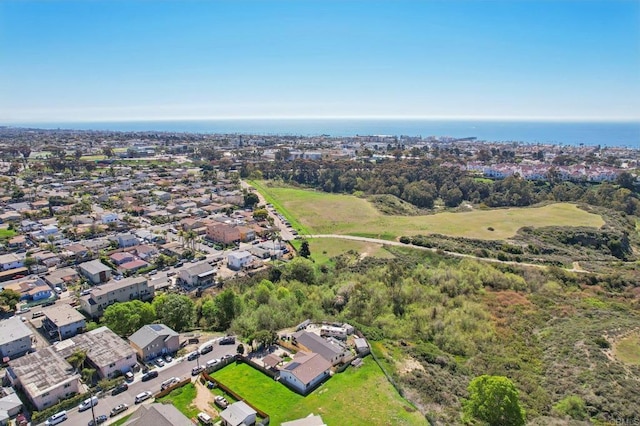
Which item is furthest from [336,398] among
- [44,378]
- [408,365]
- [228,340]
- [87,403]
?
[44,378]

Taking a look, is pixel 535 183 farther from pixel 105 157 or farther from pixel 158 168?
pixel 105 157

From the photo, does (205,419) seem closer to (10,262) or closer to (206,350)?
(206,350)

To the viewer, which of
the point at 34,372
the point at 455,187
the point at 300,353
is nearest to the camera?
the point at 34,372

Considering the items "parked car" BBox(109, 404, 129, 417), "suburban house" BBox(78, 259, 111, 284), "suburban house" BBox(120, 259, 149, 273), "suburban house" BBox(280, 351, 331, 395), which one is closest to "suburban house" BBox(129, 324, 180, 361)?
"parked car" BBox(109, 404, 129, 417)

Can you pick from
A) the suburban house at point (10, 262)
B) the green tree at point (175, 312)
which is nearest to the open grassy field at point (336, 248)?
the green tree at point (175, 312)

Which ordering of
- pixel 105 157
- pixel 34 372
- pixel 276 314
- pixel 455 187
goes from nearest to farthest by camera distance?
pixel 34 372 < pixel 276 314 < pixel 455 187 < pixel 105 157

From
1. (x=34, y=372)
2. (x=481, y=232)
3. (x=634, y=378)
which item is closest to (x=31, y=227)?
(x=34, y=372)
